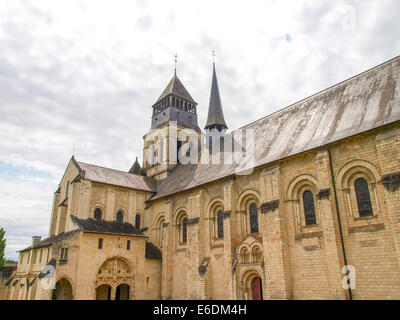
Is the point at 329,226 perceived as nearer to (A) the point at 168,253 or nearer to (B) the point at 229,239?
(B) the point at 229,239

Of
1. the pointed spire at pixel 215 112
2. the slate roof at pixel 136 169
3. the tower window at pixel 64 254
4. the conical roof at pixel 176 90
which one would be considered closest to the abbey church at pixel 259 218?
the tower window at pixel 64 254

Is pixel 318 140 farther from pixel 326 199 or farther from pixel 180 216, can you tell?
pixel 180 216

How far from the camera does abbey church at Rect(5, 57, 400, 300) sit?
1455cm

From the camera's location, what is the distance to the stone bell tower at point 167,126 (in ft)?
112

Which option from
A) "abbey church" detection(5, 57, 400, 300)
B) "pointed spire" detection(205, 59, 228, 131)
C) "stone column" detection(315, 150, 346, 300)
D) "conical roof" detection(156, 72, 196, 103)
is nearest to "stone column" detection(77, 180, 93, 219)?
"abbey church" detection(5, 57, 400, 300)

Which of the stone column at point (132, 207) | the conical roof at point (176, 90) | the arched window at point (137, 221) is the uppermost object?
the conical roof at point (176, 90)

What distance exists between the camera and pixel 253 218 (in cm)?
2019

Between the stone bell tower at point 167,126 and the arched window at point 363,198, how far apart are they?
67.5ft

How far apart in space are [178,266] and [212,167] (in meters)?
8.15

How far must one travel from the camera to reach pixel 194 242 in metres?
22.6

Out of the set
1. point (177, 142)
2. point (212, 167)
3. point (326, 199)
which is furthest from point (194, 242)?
point (177, 142)

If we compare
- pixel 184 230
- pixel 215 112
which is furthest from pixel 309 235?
pixel 215 112

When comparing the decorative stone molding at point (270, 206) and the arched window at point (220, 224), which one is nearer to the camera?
the decorative stone molding at point (270, 206)

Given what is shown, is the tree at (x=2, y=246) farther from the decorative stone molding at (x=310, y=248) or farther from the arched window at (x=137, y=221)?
the decorative stone molding at (x=310, y=248)
